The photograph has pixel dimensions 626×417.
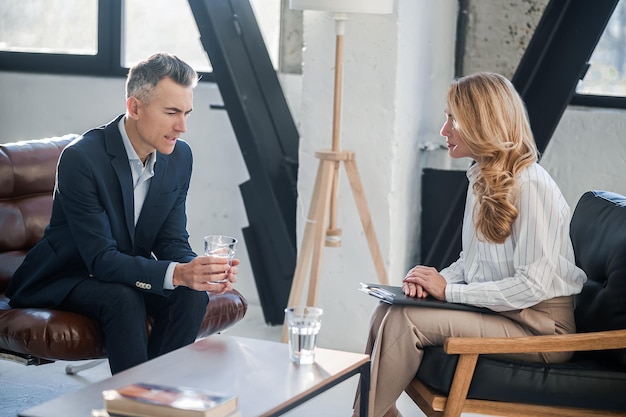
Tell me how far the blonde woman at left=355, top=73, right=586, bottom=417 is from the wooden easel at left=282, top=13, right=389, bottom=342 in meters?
1.15

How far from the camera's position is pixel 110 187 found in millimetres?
3127

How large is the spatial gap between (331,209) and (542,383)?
1653 mm

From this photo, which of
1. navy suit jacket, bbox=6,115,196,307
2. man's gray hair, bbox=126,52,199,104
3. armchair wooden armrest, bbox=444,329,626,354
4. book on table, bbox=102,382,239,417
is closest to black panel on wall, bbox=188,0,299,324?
navy suit jacket, bbox=6,115,196,307

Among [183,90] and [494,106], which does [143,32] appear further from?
[494,106]

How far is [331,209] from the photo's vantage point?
418 centimetres

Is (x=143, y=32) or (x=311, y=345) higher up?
(x=143, y=32)

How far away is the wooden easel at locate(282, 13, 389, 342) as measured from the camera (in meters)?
4.06

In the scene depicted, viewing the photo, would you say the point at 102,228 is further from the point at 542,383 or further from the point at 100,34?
the point at 100,34

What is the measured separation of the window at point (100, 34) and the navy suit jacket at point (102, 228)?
83.5 inches

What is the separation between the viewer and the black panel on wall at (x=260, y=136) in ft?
15.5

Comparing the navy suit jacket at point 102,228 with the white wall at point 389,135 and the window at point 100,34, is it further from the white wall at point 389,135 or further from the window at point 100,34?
the window at point 100,34

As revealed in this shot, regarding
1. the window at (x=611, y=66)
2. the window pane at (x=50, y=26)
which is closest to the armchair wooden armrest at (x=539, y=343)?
the window at (x=611, y=66)

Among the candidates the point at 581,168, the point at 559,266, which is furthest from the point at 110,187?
the point at 581,168

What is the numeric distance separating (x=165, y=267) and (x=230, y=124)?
234 cm
